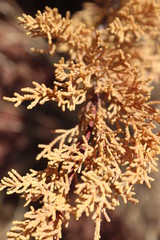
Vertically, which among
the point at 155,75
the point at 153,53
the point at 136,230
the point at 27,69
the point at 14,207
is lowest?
the point at 136,230

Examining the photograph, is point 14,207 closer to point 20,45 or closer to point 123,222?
point 123,222

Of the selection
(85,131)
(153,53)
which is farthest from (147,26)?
(85,131)

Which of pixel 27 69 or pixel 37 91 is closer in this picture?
pixel 37 91

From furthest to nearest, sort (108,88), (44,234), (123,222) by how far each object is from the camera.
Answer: (123,222), (108,88), (44,234)

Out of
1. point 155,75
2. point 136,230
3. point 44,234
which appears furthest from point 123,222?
point 44,234

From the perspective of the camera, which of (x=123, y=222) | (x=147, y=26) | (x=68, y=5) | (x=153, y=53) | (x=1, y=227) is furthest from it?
(x=123, y=222)

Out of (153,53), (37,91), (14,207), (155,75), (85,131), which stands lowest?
(14,207)

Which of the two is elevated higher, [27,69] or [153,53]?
[27,69]

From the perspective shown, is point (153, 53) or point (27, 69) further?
point (27, 69)

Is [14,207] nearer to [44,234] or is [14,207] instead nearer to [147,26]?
[44,234]
